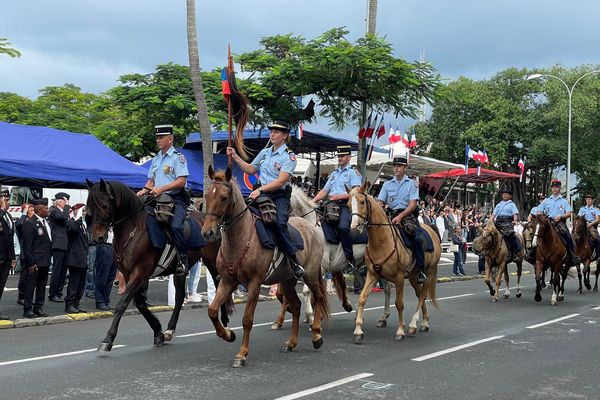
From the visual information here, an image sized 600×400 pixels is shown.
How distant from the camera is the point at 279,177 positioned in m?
8.77

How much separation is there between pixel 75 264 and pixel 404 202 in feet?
19.8

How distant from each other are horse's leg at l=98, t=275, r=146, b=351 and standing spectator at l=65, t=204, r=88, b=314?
4290mm

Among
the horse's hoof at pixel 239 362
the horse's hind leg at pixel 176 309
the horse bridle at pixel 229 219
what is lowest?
the horse's hoof at pixel 239 362

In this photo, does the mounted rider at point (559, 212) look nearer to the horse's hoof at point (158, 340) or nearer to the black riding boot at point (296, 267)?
the black riding boot at point (296, 267)

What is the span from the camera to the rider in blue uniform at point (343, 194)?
11.3m

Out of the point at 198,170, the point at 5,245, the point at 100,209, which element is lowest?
the point at 5,245

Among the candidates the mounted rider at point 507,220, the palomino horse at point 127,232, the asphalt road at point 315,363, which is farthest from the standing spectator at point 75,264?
the mounted rider at point 507,220

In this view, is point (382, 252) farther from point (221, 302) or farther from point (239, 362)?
point (239, 362)

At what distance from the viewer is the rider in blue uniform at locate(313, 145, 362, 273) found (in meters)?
11.3

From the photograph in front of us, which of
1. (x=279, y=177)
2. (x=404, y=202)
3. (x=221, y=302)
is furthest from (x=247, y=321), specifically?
(x=404, y=202)

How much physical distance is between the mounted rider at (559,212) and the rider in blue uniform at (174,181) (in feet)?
32.0

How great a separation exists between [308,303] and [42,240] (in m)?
4.74

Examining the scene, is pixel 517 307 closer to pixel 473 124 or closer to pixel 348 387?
pixel 348 387

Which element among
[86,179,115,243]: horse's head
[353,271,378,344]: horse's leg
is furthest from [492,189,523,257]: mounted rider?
[86,179,115,243]: horse's head
